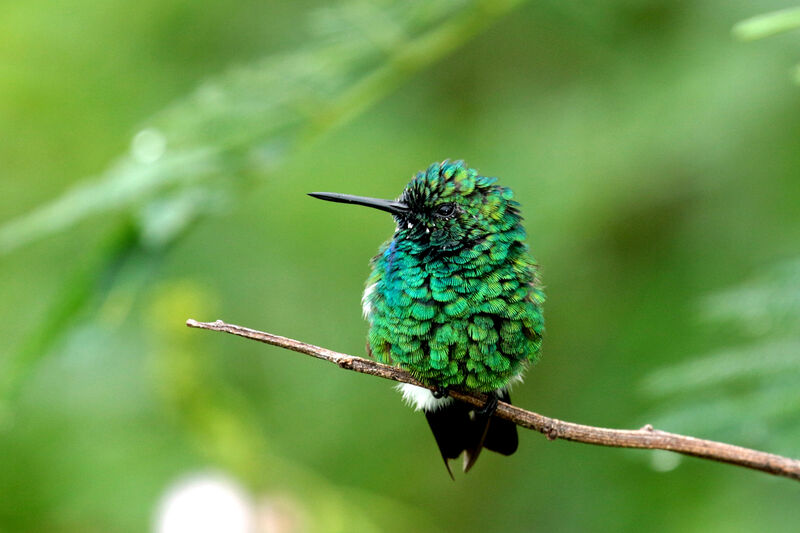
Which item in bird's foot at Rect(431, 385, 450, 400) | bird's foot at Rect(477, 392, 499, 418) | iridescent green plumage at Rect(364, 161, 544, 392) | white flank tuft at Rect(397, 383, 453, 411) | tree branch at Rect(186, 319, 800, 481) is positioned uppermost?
iridescent green plumage at Rect(364, 161, 544, 392)

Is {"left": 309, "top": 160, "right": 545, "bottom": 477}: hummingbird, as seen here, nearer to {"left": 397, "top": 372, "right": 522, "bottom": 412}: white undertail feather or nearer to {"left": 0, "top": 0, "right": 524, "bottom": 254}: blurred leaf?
{"left": 397, "top": 372, "right": 522, "bottom": 412}: white undertail feather

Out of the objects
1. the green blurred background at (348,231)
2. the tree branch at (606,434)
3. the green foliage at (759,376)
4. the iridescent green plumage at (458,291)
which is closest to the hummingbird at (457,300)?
the iridescent green plumage at (458,291)

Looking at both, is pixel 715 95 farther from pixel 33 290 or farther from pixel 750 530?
pixel 33 290

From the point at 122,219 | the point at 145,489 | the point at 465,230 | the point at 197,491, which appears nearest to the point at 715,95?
the point at 465,230

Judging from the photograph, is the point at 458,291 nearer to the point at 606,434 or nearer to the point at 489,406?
the point at 489,406

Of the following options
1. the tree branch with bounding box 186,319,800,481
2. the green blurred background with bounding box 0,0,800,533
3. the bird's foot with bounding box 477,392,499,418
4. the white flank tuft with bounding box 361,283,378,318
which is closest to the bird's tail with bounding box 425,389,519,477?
the bird's foot with bounding box 477,392,499,418

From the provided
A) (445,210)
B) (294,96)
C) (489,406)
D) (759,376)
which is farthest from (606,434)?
(294,96)
